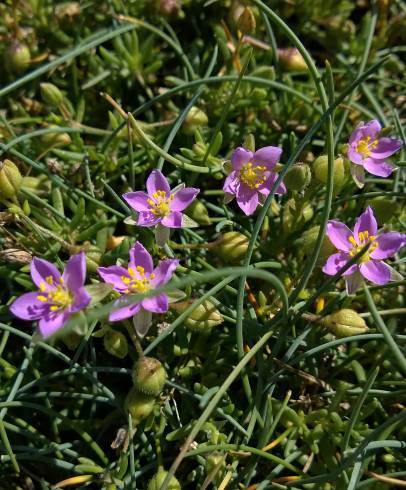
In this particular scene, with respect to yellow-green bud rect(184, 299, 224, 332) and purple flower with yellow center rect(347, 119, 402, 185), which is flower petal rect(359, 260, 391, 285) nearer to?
purple flower with yellow center rect(347, 119, 402, 185)

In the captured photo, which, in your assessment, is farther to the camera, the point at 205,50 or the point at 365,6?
the point at 365,6

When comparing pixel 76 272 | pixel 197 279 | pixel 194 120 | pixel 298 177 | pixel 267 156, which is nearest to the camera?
pixel 197 279

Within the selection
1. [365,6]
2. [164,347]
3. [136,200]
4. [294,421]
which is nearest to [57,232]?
[136,200]

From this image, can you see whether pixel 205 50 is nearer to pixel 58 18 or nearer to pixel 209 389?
pixel 58 18

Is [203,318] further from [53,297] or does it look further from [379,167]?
[379,167]

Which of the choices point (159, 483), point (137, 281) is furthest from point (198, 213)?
point (159, 483)

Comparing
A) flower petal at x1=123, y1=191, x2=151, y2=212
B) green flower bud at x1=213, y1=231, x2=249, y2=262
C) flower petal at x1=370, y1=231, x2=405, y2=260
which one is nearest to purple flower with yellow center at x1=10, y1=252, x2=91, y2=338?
flower petal at x1=123, y1=191, x2=151, y2=212
